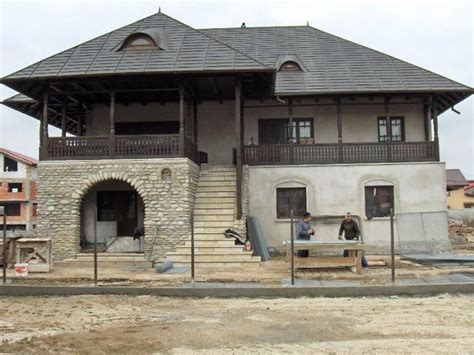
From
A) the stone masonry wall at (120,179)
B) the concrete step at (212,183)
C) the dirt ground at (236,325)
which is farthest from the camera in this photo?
the concrete step at (212,183)

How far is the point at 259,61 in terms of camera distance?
Answer: 19062 mm

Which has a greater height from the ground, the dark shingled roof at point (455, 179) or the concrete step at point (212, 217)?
the dark shingled roof at point (455, 179)

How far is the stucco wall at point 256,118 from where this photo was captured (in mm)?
19984

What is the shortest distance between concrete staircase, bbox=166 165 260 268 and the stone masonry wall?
539mm

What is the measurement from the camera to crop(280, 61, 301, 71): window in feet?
67.7

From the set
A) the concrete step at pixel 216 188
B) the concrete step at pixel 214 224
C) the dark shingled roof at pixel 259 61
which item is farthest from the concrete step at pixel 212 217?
the dark shingled roof at pixel 259 61

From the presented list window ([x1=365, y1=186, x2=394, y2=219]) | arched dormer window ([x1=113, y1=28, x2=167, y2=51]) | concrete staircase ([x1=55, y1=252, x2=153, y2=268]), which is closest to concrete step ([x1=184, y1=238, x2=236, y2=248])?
concrete staircase ([x1=55, y1=252, x2=153, y2=268])

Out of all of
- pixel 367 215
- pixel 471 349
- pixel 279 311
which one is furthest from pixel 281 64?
pixel 471 349

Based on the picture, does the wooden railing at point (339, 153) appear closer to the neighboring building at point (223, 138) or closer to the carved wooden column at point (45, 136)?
the neighboring building at point (223, 138)

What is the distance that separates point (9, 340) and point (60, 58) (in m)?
12.0

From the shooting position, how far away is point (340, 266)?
44.2 feet

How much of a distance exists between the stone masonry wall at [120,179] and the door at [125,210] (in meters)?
2.79

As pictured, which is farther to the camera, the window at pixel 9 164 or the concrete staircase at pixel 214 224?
the window at pixel 9 164

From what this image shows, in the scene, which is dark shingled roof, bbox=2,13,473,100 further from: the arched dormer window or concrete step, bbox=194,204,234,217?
concrete step, bbox=194,204,234,217
